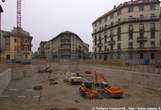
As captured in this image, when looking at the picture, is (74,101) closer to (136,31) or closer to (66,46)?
(136,31)

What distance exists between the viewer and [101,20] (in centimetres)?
9262

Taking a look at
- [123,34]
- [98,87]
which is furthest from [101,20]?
[98,87]

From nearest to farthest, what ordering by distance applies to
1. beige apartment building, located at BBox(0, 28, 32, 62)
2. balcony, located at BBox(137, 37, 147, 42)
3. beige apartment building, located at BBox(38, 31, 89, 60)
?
1. balcony, located at BBox(137, 37, 147, 42)
2. beige apartment building, located at BBox(0, 28, 32, 62)
3. beige apartment building, located at BBox(38, 31, 89, 60)

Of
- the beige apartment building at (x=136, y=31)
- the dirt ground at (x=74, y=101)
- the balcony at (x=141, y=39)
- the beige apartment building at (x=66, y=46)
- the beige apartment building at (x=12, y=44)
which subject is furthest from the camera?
the beige apartment building at (x=66, y=46)

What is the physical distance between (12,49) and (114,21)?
43117 mm

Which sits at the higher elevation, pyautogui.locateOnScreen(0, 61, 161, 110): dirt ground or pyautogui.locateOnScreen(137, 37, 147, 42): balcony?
pyautogui.locateOnScreen(137, 37, 147, 42): balcony

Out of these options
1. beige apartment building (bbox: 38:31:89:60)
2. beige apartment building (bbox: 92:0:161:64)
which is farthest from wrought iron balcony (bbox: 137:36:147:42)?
beige apartment building (bbox: 38:31:89:60)

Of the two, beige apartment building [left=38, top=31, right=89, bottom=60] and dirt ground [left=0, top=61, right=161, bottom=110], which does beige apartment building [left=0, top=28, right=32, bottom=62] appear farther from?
dirt ground [left=0, top=61, right=161, bottom=110]

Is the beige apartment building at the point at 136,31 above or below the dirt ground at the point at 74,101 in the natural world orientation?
above

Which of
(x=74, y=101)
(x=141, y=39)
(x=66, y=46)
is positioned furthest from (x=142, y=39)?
(x=66, y=46)

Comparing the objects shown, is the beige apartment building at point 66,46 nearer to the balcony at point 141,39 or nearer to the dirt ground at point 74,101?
the balcony at point 141,39

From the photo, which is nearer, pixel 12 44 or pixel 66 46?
pixel 12 44

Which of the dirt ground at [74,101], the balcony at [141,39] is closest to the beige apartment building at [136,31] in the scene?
the balcony at [141,39]

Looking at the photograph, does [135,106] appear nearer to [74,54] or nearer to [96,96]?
[96,96]
